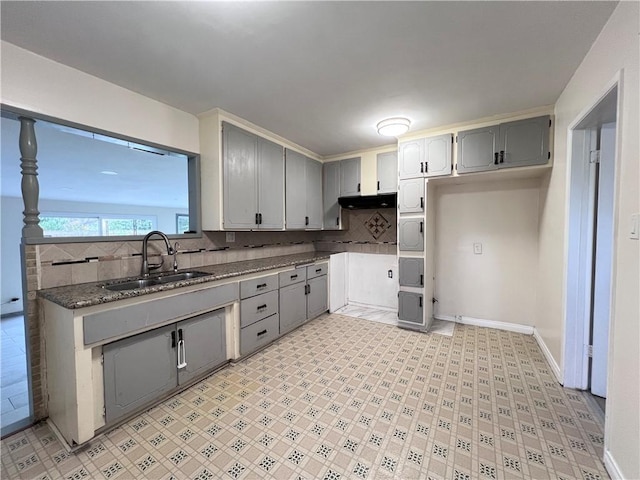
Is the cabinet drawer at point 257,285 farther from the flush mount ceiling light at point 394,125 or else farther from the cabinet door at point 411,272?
the flush mount ceiling light at point 394,125

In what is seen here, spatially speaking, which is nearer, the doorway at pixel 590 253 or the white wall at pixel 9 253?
the doorway at pixel 590 253

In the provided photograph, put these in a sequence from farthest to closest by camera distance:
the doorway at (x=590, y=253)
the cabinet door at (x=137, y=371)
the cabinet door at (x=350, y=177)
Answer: the cabinet door at (x=350, y=177) < the doorway at (x=590, y=253) < the cabinet door at (x=137, y=371)

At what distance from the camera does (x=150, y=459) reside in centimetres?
144

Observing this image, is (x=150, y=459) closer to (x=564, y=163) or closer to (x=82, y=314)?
(x=82, y=314)

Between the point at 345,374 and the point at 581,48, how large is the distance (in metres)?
2.82

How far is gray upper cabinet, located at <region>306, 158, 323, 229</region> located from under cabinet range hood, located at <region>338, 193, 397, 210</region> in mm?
357

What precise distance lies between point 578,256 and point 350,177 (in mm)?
2665

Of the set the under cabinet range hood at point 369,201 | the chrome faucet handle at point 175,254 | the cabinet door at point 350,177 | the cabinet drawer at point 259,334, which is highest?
the cabinet door at point 350,177

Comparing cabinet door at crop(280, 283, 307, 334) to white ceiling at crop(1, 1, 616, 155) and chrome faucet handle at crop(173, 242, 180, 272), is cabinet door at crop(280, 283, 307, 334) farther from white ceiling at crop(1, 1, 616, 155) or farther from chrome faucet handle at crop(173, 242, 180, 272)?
white ceiling at crop(1, 1, 616, 155)

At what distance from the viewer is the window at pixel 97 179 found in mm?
2566

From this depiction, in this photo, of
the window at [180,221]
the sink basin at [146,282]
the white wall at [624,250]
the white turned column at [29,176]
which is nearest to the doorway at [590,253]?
the white wall at [624,250]

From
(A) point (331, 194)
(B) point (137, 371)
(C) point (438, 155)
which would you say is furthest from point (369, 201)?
(B) point (137, 371)

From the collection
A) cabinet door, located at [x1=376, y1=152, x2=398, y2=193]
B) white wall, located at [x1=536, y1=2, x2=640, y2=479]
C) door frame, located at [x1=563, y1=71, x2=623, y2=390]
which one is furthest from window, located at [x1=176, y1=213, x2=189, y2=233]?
white wall, located at [x1=536, y1=2, x2=640, y2=479]

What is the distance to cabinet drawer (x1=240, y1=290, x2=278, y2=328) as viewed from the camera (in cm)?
251
